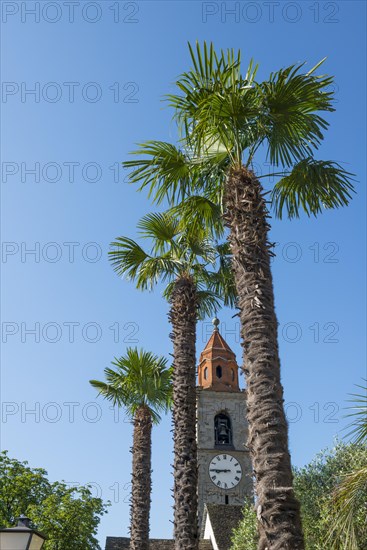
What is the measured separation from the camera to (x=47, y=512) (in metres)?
32.0

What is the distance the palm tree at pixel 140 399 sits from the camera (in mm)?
18797

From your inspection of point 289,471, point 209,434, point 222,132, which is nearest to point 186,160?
point 222,132

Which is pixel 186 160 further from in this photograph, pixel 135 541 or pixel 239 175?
pixel 135 541

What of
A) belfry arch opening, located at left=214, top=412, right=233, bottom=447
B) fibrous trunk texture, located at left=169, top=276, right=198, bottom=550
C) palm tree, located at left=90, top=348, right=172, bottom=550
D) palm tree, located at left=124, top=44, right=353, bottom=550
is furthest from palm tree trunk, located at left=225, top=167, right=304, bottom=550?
belfry arch opening, located at left=214, top=412, right=233, bottom=447

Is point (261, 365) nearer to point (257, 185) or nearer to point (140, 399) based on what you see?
point (257, 185)

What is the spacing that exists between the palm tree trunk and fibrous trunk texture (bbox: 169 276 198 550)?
15.1ft

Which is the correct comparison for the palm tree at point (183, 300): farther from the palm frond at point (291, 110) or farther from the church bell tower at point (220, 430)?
the church bell tower at point (220, 430)

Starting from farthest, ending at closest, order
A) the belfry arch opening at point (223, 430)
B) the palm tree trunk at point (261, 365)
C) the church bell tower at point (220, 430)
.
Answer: the belfry arch opening at point (223, 430), the church bell tower at point (220, 430), the palm tree trunk at point (261, 365)

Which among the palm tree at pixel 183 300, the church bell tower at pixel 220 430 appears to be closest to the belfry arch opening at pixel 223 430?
the church bell tower at pixel 220 430

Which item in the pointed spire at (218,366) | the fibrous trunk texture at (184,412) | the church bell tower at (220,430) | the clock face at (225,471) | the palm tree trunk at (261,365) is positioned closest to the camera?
the palm tree trunk at (261,365)

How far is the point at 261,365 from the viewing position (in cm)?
776

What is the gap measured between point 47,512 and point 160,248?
22171 millimetres

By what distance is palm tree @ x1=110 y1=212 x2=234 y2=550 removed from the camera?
12016 millimetres

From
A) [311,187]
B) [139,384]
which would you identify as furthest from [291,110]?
[139,384]
